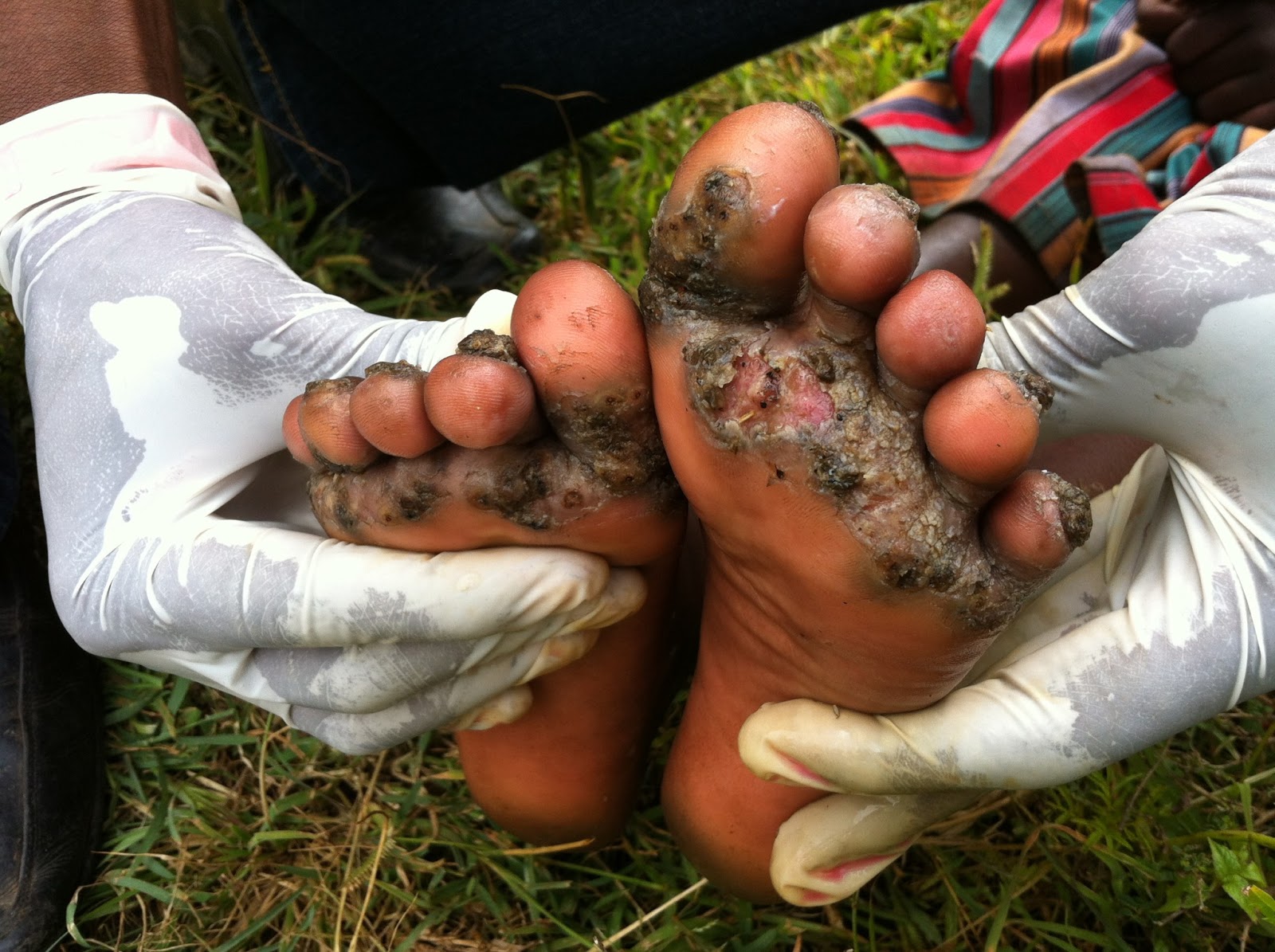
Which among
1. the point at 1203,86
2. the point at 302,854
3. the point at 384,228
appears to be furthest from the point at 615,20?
the point at 302,854

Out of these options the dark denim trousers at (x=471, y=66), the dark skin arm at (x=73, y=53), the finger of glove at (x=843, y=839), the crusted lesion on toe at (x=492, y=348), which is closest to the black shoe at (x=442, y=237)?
the dark denim trousers at (x=471, y=66)

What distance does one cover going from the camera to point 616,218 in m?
1.70

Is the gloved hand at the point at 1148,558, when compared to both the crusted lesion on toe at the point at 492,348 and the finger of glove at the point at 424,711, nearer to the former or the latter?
the finger of glove at the point at 424,711

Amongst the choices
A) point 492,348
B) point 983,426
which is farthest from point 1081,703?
point 492,348

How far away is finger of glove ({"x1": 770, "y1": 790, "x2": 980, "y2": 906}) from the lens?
928 mm

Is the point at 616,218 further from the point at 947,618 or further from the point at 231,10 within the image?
the point at 947,618

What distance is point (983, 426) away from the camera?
2.11 ft

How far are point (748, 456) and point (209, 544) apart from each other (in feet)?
1.63

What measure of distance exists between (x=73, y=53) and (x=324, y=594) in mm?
653

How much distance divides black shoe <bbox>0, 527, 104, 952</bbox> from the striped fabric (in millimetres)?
1315

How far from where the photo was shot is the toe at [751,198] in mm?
655

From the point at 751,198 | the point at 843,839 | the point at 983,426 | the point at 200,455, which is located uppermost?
the point at 751,198

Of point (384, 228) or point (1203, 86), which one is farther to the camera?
point (384, 228)

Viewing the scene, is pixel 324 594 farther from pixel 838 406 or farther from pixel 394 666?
pixel 838 406
